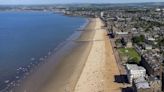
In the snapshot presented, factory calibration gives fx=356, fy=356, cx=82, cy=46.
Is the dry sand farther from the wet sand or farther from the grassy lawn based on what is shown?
the grassy lawn

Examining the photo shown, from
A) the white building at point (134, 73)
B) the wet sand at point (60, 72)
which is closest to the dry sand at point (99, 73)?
the wet sand at point (60, 72)

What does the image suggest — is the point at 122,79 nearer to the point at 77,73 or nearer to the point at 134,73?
the point at 134,73

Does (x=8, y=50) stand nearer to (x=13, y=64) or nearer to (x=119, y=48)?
(x=13, y=64)

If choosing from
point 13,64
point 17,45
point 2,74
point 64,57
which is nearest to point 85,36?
point 17,45

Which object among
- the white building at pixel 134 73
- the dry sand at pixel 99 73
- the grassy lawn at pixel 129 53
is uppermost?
the white building at pixel 134 73

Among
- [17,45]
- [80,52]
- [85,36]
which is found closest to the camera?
[80,52]

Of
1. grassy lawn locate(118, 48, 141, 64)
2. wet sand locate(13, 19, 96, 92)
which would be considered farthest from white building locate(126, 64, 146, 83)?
grassy lawn locate(118, 48, 141, 64)

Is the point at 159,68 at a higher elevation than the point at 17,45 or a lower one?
higher

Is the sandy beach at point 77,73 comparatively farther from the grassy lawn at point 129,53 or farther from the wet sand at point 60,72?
the grassy lawn at point 129,53
